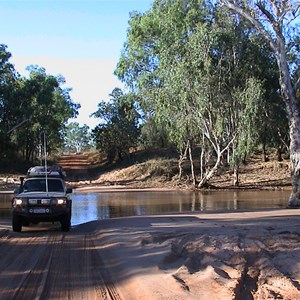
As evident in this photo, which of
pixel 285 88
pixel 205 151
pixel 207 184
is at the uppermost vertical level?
pixel 285 88

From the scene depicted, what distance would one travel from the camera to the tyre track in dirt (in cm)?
730

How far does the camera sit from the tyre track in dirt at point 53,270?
730 centimetres

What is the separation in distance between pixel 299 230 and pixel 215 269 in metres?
5.06

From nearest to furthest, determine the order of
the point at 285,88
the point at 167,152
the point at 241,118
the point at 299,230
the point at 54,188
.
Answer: the point at 299,230 < the point at 54,188 < the point at 285,88 < the point at 241,118 < the point at 167,152

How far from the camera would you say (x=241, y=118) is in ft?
118

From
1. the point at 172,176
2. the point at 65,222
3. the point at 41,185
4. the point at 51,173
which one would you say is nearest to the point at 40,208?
the point at 65,222

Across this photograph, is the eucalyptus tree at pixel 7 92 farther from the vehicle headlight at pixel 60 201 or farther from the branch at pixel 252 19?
the vehicle headlight at pixel 60 201

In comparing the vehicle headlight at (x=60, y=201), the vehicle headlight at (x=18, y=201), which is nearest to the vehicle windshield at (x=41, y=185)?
the vehicle headlight at (x=60, y=201)

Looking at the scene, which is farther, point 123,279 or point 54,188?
point 54,188

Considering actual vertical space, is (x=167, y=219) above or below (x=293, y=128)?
below

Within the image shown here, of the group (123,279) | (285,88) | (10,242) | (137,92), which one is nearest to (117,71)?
(137,92)

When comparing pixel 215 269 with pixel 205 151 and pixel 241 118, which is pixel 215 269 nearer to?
pixel 241 118

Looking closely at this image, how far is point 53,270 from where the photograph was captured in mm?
8969

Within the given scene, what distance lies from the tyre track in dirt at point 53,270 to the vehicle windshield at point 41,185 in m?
2.97
